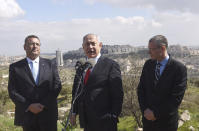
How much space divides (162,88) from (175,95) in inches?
8.9

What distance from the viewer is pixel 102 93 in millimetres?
3619

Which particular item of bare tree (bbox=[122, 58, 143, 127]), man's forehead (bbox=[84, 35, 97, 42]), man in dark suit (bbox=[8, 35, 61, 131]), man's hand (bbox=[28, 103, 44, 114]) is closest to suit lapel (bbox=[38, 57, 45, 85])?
man in dark suit (bbox=[8, 35, 61, 131])

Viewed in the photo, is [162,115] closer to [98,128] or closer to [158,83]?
[158,83]

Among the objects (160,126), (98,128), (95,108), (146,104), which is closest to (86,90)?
(95,108)

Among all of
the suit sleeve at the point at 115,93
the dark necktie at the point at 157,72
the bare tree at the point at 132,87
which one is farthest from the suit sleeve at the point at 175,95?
the bare tree at the point at 132,87

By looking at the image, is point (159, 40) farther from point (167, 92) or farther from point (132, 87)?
point (132, 87)

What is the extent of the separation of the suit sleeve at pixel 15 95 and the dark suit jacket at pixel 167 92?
2054 millimetres

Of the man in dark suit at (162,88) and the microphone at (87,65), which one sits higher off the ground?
the microphone at (87,65)

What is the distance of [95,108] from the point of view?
142 inches

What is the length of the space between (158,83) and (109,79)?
0.80 meters

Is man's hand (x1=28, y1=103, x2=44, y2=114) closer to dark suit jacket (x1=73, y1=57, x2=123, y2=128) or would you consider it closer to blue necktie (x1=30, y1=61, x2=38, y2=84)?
blue necktie (x1=30, y1=61, x2=38, y2=84)

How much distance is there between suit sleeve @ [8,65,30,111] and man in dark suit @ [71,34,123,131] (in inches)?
43.4

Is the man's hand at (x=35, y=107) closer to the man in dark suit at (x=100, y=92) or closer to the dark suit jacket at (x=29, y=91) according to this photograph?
the dark suit jacket at (x=29, y=91)

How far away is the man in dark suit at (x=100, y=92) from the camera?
3582mm
